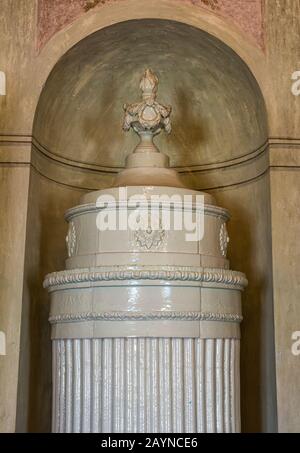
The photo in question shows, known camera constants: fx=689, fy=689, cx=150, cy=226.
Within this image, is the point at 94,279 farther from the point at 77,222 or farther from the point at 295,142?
the point at 295,142

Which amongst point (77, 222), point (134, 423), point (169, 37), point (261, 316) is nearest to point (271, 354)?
Answer: point (261, 316)

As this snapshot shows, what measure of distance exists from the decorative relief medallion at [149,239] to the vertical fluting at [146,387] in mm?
469

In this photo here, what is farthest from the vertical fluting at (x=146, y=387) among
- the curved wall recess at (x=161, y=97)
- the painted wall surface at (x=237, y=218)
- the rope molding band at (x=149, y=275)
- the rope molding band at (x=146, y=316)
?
the curved wall recess at (x=161, y=97)

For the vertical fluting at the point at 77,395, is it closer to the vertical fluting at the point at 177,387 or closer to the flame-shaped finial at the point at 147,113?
the vertical fluting at the point at 177,387

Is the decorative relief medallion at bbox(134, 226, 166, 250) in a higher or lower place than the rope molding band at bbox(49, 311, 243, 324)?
higher

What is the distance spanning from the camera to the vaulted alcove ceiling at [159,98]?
14.8ft

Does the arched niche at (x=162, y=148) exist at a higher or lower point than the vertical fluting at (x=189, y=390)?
higher

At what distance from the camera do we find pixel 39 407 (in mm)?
4312

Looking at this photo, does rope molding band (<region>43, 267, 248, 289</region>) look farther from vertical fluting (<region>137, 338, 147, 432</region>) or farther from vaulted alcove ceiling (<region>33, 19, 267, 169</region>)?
vaulted alcove ceiling (<region>33, 19, 267, 169</region>)

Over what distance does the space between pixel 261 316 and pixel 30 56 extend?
2187mm

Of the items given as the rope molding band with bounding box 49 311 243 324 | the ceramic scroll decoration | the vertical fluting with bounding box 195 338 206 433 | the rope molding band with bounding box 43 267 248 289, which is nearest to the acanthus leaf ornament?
the ceramic scroll decoration

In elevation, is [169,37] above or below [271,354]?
above

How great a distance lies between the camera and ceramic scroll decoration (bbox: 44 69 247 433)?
3.36 meters

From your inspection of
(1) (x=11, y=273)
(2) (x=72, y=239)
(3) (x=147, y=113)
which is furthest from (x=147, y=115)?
(1) (x=11, y=273)
